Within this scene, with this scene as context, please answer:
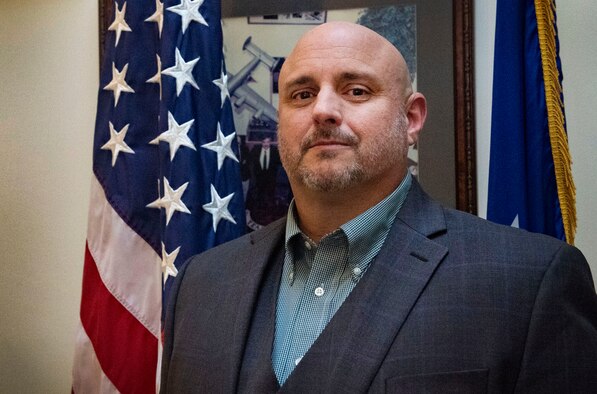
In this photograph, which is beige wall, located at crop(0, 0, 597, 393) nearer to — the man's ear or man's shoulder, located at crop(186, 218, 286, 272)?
man's shoulder, located at crop(186, 218, 286, 272)

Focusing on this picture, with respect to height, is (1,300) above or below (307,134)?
below

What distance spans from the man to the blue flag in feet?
1.49

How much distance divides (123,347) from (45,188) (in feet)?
2.52

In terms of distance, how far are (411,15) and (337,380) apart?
1394mm

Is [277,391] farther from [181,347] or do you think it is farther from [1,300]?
[1,300]

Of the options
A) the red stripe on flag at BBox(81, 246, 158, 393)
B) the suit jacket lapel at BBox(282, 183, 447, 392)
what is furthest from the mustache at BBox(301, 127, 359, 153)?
the red stripe on flag at BBox(81, 246, 158, 393)

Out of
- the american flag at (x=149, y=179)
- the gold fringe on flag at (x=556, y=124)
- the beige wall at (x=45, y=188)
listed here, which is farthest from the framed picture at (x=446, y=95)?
the beige wall at (x=45, y=188)

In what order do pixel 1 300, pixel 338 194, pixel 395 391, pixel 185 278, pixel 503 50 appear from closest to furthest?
pixel 395 391 → pixel 338 194 → pixel 185 278 → pixel 503 50 → pixel 1 300

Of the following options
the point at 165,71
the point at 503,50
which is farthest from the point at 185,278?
the point at 503,50

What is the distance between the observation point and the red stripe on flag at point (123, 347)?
83.7 inches

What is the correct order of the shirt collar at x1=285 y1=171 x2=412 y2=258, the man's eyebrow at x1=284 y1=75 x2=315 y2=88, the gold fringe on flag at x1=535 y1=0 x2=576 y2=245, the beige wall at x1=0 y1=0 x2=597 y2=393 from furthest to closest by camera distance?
the beige wall at x1=0 y1=0 x2=597 y2=393, the gold fringe on flag at x1=535 y1=0 x2=576 y2=245, the man's eyebrow at x1=284 y1=75 x2=315 y2=88, the shirt collar at x1=285 y1=171 x2=412 y2=258

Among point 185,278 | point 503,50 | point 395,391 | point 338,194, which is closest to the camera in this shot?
point 395,391

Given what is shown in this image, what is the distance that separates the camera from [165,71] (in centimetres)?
201

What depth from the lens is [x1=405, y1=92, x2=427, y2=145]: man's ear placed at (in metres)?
1.55
